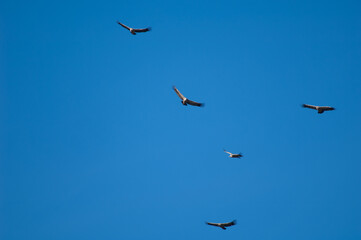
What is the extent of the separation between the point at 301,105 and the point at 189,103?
433 inches

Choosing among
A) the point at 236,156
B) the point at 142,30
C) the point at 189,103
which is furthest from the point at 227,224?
the point at 142,30

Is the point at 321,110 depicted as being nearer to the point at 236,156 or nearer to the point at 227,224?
the point at 236,156

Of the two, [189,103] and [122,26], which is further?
[122,26]

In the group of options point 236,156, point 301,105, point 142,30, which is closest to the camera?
point 301,105

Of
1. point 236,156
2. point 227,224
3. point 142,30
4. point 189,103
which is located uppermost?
point 142,30

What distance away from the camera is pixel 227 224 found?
4656cm

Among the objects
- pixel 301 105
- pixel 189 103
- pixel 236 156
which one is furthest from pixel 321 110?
pixel 189 103

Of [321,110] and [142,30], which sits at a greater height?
[142,30]

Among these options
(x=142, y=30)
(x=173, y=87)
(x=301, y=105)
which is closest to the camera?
(x=173, y=87)

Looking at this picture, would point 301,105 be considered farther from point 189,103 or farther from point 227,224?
point 227,224

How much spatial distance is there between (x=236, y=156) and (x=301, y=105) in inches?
423

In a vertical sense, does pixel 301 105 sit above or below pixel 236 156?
above

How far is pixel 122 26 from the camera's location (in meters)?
48.2

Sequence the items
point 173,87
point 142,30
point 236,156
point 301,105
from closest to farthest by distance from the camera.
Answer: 1. point 173,87
2. point 301,105
3. point 142,30
4. point 236,156
